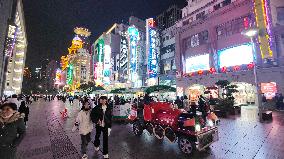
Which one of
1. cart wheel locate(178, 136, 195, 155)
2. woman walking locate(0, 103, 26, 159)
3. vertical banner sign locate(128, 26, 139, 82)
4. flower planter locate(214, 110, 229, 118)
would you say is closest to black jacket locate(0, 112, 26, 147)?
woman walking locate(0, 103, 26, 159)

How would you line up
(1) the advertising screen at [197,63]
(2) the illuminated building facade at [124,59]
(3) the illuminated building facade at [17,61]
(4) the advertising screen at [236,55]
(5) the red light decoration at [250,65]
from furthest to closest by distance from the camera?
1. (3) the illuminated building facade at [17,61]
2. (2) the illuminated building facade at [124,59]
3. (1) the advertising screen at [197,63]
4. (4) the advertising screen at [236,55]
5. (5) the red light decoration at [250,65]

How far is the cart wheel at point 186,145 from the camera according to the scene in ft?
23.0

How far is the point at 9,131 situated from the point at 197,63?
3737cm

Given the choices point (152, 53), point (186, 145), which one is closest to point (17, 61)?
point (152, 53)

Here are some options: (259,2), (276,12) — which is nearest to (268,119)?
(259,2)

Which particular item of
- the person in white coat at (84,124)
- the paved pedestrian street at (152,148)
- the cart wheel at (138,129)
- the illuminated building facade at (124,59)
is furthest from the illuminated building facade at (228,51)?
the person in white coat at (84,124)

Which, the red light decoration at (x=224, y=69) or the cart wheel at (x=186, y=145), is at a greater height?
the red light decoration at (x=224, y=69)

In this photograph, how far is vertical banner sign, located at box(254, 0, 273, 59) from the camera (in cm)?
2600

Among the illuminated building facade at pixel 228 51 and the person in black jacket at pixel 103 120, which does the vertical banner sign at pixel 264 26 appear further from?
the person in black jacket at pixel 103 120

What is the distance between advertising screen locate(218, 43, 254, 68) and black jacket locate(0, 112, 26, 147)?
3146cm

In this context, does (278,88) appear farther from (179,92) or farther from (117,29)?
(117,29)

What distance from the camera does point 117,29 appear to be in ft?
338

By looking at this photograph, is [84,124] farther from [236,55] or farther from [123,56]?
[123,56]

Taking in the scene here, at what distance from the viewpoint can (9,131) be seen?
3691 mm
